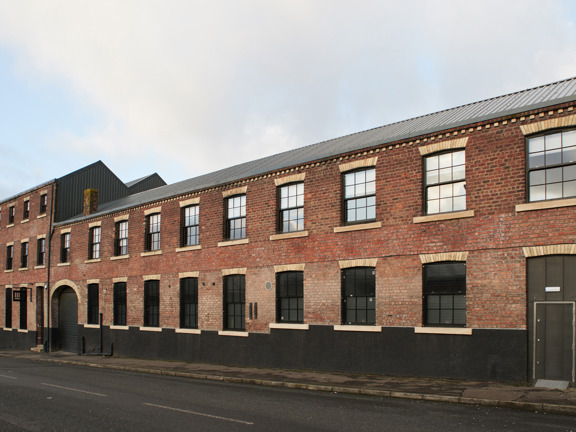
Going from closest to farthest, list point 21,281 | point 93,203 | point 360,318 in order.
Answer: point 360,318 < point 93,203 < point 21,281

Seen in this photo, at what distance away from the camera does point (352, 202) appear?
19.2 m

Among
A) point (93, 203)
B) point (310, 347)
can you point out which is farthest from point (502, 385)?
point (93, 203)

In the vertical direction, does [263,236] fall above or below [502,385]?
above

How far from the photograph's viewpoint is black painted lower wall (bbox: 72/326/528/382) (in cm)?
1507

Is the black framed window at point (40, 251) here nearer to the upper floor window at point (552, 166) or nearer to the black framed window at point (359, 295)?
the black framed window at point (359, 295)

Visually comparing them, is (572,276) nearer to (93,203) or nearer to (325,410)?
(325,410)

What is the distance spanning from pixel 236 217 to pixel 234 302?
3594 mm

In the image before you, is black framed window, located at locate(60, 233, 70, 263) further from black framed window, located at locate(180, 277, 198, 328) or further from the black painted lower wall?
black framed window, located at locate(180, 277, 198, 328)

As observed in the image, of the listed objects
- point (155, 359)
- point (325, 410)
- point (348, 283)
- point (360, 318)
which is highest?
point (348, 283)

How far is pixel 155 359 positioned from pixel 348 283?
1210 centimetres

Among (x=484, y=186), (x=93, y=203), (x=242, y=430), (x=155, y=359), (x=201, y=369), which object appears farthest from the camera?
(x=93, y=203)

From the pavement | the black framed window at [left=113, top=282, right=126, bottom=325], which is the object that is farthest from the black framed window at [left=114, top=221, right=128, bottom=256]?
the pavement

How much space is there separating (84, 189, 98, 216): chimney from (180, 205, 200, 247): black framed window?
11.2 metres

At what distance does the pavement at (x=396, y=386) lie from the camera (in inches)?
480
